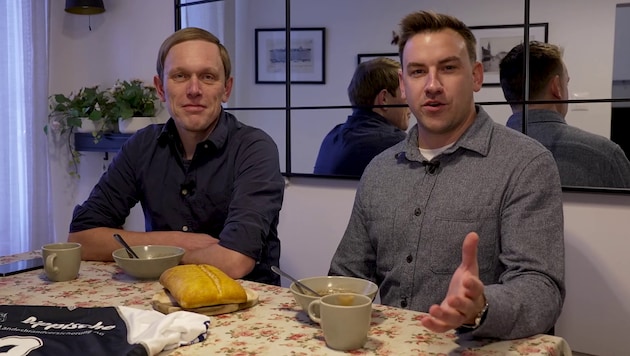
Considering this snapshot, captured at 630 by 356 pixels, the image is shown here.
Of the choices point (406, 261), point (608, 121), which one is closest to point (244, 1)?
point (608, 121)

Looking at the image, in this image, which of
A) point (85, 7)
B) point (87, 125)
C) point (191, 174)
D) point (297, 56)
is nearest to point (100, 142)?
point (87, 125)

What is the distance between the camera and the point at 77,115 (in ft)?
11.0

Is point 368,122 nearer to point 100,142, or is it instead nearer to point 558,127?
point 558,127

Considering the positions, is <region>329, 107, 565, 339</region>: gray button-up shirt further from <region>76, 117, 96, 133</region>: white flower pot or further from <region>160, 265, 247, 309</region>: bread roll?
<region>76, 117, 96, 133</region>: white flower pot

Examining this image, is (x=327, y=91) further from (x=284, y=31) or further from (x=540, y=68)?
(x=540, y=68)

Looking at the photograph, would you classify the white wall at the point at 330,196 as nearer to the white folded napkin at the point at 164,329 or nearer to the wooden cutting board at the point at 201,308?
the wooden cutting board at the point at 201,308

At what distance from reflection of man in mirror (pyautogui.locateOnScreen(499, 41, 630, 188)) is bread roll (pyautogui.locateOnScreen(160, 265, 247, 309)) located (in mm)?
1572

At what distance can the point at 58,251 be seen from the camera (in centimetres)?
131

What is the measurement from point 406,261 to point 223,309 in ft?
1.72

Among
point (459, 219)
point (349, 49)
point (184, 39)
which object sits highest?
point (349, 49)

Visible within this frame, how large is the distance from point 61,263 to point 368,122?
1.68 m

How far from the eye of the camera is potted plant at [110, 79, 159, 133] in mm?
3174

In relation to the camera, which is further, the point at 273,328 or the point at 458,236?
the point at 458,236

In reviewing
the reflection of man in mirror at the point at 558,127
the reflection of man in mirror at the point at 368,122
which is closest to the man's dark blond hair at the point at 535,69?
the reflection of man in mirror at the point at 558,127
